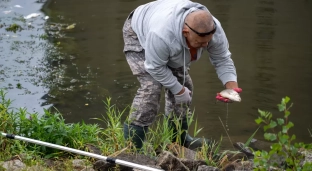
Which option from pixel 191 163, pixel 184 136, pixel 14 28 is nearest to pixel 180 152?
pixel 191 163

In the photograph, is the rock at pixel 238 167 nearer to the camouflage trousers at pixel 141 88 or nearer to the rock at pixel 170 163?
the rock at pixel 170 163

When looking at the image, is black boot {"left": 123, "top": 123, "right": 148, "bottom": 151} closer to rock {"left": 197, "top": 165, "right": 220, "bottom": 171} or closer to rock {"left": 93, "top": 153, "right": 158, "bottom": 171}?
rock {"left": 93, "top": 153, "right": 158, "bottom": 171}

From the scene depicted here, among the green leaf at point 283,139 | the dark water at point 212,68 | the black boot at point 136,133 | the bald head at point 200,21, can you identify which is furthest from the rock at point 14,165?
the green leaf at point 283,139

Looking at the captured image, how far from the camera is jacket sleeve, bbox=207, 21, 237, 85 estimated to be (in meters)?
4.55

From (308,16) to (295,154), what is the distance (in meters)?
7.03

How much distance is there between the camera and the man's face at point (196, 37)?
4.27 m

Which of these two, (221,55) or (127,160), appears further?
(221,55)

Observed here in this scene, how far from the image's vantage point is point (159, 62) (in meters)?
4.45

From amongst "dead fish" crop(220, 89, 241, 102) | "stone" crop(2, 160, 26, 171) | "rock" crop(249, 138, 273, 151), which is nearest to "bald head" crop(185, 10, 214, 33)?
"dead fish" crop(220, 89, 241, 102)

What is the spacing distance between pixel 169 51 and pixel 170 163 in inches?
33.3

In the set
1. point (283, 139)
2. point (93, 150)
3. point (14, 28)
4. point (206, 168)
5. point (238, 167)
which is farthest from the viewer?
point (14, 28)

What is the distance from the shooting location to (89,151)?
4656 mm

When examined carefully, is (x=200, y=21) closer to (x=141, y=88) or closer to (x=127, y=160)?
(x=141, y=88)

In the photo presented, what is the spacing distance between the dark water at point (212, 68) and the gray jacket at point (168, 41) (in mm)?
1330
